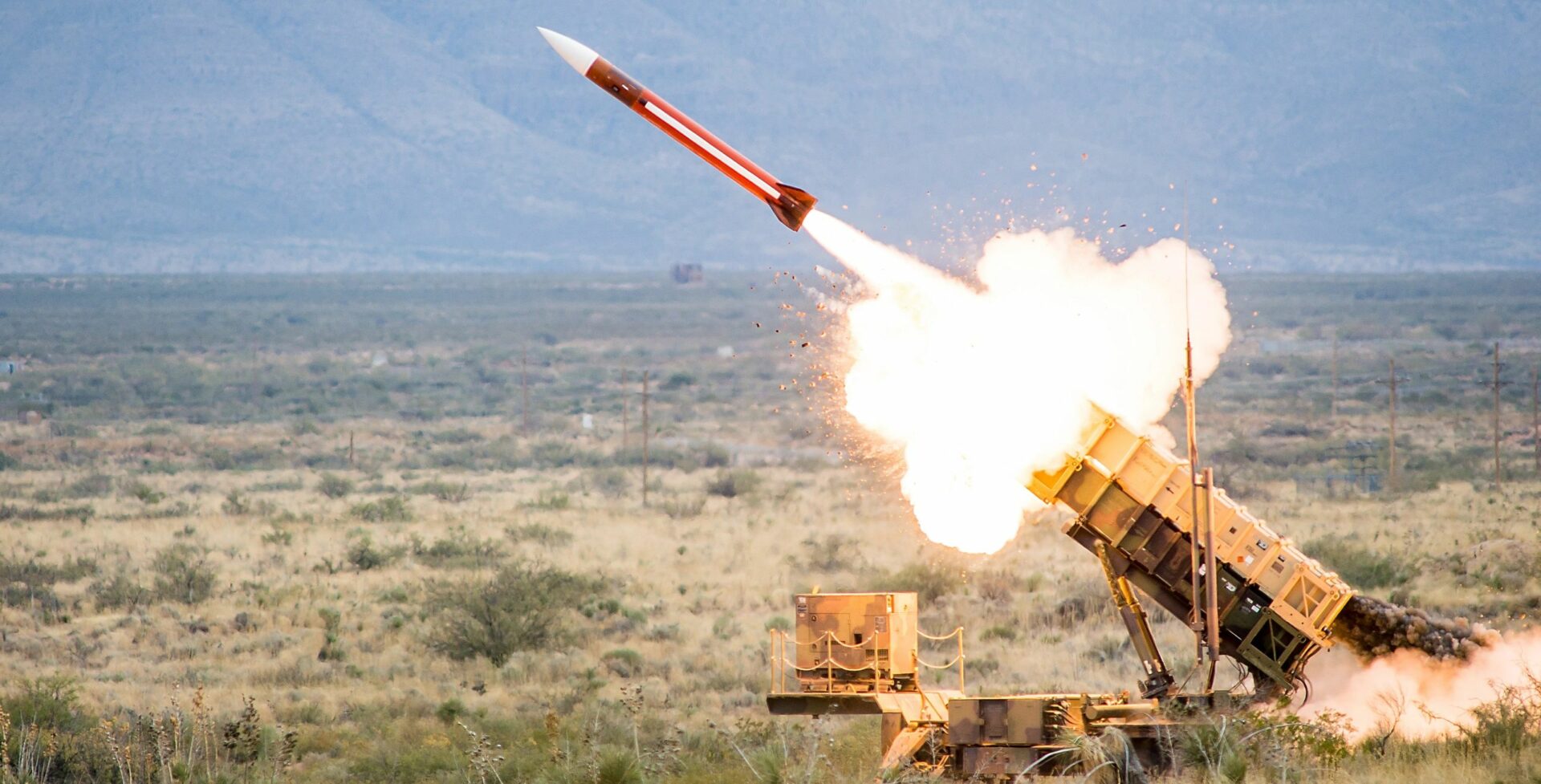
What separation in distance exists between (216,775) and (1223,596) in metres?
9.21

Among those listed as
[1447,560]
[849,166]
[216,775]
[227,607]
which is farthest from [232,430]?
[849,166]

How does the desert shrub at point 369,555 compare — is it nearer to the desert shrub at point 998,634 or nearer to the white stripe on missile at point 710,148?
the desert shrub at point 998,634

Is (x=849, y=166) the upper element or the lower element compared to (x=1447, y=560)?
upper

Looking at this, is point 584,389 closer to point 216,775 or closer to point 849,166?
point 216,775

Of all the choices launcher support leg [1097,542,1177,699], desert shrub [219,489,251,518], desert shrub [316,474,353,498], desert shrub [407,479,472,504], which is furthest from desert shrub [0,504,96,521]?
launcher support leg [1097,542,1177,699]

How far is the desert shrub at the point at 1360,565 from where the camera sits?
95.0ft

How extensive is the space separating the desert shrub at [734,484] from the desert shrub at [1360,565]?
659 inches

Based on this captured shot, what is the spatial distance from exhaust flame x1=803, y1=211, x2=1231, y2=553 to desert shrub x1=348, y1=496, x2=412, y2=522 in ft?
75.0

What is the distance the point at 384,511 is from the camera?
134 ft

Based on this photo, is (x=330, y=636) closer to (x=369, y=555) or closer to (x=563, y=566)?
(x=369, y=555)

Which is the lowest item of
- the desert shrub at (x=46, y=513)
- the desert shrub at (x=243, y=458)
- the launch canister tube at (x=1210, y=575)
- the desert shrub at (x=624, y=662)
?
the desert shrub at (x=243, y=458)

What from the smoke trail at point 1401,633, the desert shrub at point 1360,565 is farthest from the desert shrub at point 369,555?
the smoke trail at point 1401,633

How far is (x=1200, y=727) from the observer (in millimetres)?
16484

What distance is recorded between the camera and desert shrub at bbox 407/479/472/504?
44.7 m
